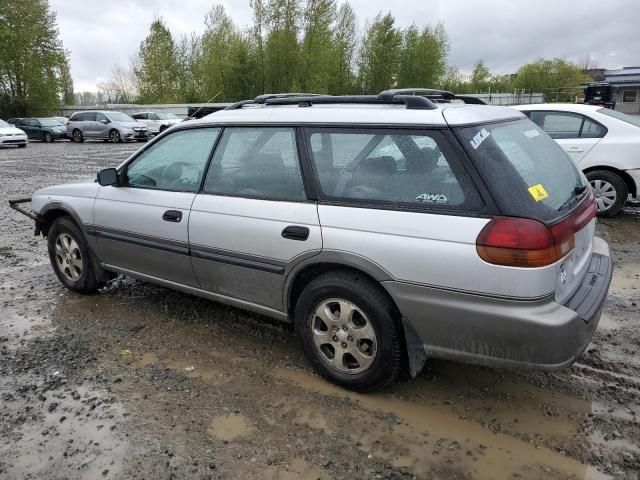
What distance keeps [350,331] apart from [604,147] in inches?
229

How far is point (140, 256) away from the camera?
411cm

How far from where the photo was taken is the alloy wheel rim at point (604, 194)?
284 inches

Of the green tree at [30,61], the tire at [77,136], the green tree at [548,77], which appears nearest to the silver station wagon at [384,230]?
the tire at [77,136]

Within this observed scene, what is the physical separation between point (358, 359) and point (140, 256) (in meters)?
2.02

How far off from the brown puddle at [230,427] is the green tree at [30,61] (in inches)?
1656

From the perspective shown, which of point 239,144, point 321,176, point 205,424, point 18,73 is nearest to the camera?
point 205,424

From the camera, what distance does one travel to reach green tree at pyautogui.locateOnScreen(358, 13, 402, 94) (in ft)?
147

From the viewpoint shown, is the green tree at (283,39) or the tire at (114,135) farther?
the green tree at (283,39)

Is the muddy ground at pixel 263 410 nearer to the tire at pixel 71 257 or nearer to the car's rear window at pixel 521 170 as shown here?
the tire at pixel 71 257

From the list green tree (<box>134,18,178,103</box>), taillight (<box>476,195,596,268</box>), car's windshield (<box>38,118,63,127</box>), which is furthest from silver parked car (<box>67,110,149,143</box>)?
taillight (<box>476,195,596,268</box>)

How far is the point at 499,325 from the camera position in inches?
101

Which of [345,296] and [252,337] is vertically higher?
[345,296]

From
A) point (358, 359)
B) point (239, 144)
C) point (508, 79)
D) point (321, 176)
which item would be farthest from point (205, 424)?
point (508, 79)

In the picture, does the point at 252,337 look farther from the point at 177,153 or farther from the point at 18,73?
the point at 18,73
